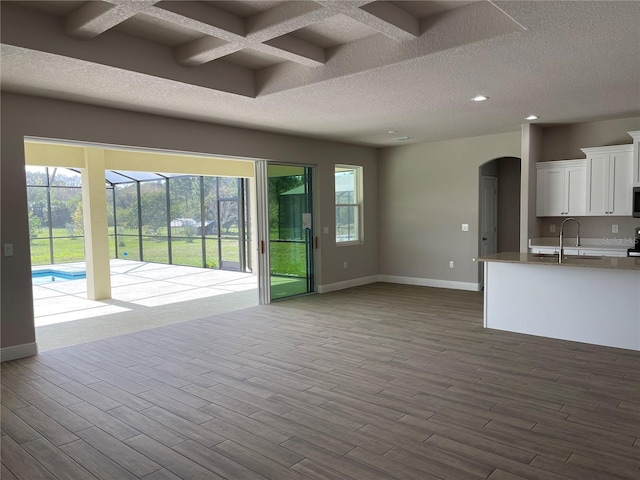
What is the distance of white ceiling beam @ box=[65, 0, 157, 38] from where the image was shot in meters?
2.94

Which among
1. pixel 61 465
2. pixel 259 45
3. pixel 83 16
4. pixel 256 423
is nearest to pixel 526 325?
pixel 256 423

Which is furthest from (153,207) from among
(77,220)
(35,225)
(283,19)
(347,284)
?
(283,19)

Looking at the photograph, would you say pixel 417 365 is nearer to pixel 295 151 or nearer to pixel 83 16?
pixel 83 16

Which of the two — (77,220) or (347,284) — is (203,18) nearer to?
(347,284)

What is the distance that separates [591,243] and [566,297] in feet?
6.94

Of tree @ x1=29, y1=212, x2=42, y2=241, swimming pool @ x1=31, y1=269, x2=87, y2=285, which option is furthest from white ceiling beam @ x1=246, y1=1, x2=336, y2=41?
tree @ x1=29, y1=212, x2=42, y2=241

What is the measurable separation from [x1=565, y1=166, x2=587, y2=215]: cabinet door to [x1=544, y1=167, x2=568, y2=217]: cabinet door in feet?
0.17

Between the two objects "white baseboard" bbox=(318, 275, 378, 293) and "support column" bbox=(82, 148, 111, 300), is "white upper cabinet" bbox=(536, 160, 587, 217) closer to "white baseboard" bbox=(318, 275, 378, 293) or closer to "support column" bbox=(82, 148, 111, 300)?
"white baseboard" bbox=(318, 275, 378, 293)

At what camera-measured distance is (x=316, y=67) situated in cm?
427

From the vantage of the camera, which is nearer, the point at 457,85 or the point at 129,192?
the point at 457,85

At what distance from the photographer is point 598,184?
6.26 m

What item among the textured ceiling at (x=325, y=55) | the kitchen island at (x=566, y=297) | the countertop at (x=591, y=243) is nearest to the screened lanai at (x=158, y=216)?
the textured ceiling at (x=325, y=55)

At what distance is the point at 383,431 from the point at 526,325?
2.92 meters

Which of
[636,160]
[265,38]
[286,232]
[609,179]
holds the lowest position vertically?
[286,232]
